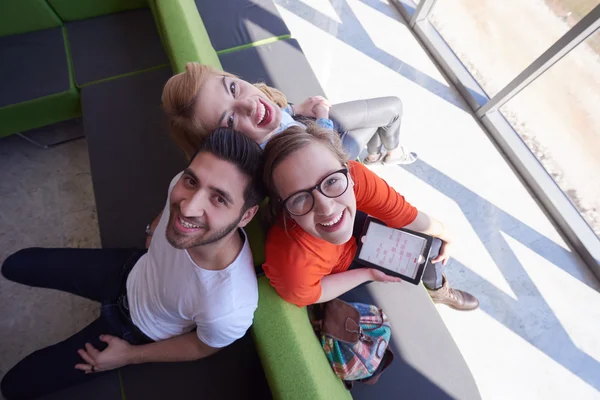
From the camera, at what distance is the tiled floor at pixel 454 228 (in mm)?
1923

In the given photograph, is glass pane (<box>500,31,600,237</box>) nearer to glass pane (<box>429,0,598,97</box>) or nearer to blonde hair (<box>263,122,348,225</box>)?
glass pane (<box>429,0,598,97</box>)

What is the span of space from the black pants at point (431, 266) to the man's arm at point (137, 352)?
76 cm

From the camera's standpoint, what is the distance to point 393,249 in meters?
1.46

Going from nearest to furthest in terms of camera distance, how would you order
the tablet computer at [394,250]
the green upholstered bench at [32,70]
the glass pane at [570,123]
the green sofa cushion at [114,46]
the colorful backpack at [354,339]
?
the colorful backpack at [354,339] < the tablet computer at [394,250] < the green upholstered bench at [32,70] < the green sofa cushion at [114,46] < the glass pane at [570,123]

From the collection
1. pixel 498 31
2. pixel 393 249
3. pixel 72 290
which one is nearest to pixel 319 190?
pixel 393 249

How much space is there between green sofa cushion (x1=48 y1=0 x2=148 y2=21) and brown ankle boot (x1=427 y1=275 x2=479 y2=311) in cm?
273

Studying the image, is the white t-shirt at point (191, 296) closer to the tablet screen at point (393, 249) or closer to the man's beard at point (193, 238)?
the man's beard at point (193, 238)

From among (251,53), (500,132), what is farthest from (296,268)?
(500,132)

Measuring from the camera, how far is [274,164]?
1.14m

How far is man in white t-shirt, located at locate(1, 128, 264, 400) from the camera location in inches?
42.8

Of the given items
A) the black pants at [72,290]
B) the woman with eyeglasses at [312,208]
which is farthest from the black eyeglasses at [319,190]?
the black pants at [72,290]

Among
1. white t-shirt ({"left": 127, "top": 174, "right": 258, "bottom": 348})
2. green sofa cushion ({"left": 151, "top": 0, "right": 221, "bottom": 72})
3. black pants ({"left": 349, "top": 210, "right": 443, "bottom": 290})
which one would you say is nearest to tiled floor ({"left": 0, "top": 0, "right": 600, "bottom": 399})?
black pants ({"left": 349, "top": 210, "right": 443, "bottom": 290})

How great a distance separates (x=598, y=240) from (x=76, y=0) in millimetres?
3759

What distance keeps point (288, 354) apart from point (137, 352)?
679 mm
